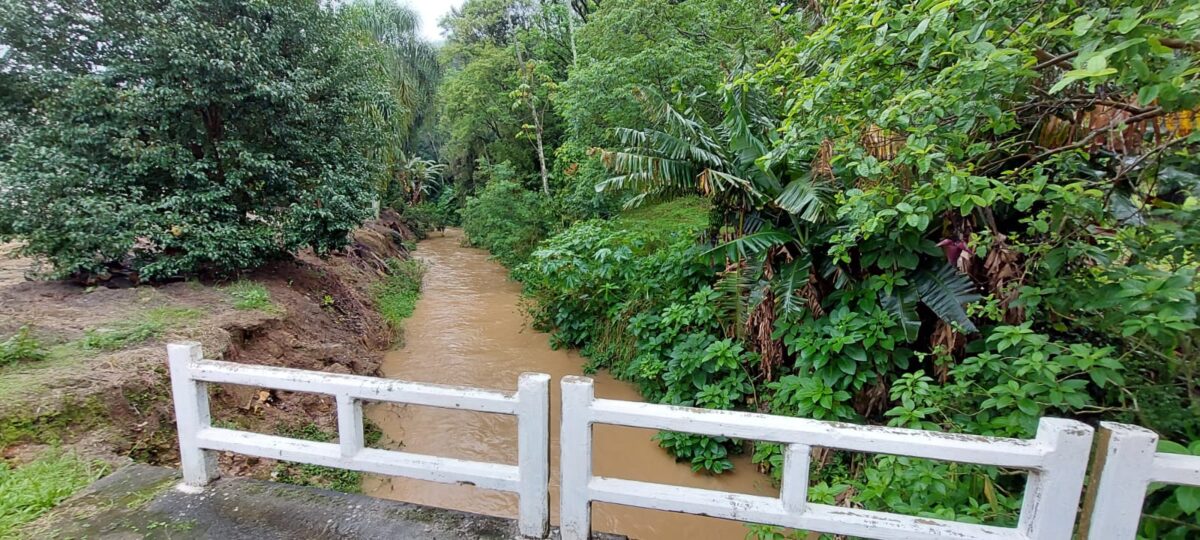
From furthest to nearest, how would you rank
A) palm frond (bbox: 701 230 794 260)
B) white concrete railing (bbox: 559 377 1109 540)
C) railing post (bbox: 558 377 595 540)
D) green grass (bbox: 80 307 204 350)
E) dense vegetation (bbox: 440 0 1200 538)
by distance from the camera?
palm frond (bbox: 701 230 794 260) → green grass (bbox: 80 307 204 350) → dense vegetation (bbox: 440 0 1200 538) → railing post (bbox: 558 377 595 540) → white concrete railing (bbox: 559 377 1109 540)

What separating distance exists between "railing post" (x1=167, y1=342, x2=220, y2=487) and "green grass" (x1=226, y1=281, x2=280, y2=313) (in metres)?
3.93

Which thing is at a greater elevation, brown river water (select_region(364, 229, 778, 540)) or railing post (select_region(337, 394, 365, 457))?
railing post (select_region(337, 394, 365, 457))

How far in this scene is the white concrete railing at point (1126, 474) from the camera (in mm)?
1785

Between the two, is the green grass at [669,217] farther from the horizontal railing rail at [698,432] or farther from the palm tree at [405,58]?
the palm tree at [405,58]

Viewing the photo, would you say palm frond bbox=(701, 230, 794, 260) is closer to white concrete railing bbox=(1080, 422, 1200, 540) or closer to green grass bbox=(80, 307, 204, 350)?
white concrete railing bbox=(1080, 422, 1200, 540)

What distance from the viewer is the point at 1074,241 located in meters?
3.14

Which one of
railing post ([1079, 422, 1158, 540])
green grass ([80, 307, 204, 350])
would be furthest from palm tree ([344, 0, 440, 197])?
railing post ([1079, 422, 1158, 540])

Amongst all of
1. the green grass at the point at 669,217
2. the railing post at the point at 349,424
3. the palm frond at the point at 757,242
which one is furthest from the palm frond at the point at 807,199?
the green grass at the point at 669,217

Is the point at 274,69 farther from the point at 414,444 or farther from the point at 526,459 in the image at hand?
the point at 526,459

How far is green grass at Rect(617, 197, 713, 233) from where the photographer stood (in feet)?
33.2

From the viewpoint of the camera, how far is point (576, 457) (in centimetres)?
228

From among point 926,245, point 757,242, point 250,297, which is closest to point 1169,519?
point 926,245

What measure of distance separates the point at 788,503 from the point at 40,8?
367 inches

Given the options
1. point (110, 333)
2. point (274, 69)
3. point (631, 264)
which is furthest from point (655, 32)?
point (110, 333)
